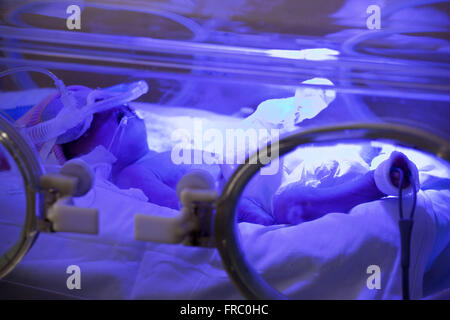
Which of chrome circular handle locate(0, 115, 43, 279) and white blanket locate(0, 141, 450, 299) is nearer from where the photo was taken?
chrome circular handle locate(0, 115, 43, 279)

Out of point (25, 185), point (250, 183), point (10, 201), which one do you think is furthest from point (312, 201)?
point (10, 201)

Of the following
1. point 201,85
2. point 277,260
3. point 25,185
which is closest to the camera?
point 25,185

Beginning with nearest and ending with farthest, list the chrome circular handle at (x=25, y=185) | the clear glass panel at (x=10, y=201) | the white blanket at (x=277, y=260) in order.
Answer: the chrome circular handle at (x=25, y=185) → the white blanket at (x=277, y=260) → the clear glass panel at (x=10, y=201)

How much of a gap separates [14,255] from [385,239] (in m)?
0.71

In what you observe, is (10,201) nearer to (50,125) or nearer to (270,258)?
(50,125)

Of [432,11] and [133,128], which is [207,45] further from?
[432,11]

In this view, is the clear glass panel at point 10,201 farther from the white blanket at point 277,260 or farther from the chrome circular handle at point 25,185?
the chrome circular handle at point 25,185

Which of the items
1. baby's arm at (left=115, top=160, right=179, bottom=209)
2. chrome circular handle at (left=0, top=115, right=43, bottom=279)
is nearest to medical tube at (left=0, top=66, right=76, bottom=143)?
baby's arm at (left=115, top=160, right=179, bottom=209)

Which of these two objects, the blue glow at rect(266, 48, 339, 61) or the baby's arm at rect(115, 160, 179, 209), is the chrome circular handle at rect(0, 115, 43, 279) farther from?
the blue glow at rect(266, 48, 339, 61)

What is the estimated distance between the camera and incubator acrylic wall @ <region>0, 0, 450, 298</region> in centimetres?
91

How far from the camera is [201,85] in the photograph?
1.05 meters

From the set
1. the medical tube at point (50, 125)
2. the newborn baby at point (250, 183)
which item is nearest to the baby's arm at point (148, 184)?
the newborn baby at point (250, 183)

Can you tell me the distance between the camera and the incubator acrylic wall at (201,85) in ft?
3.00

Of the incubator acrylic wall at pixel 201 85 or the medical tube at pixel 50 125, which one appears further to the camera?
the medical tube at pixel 50 125
